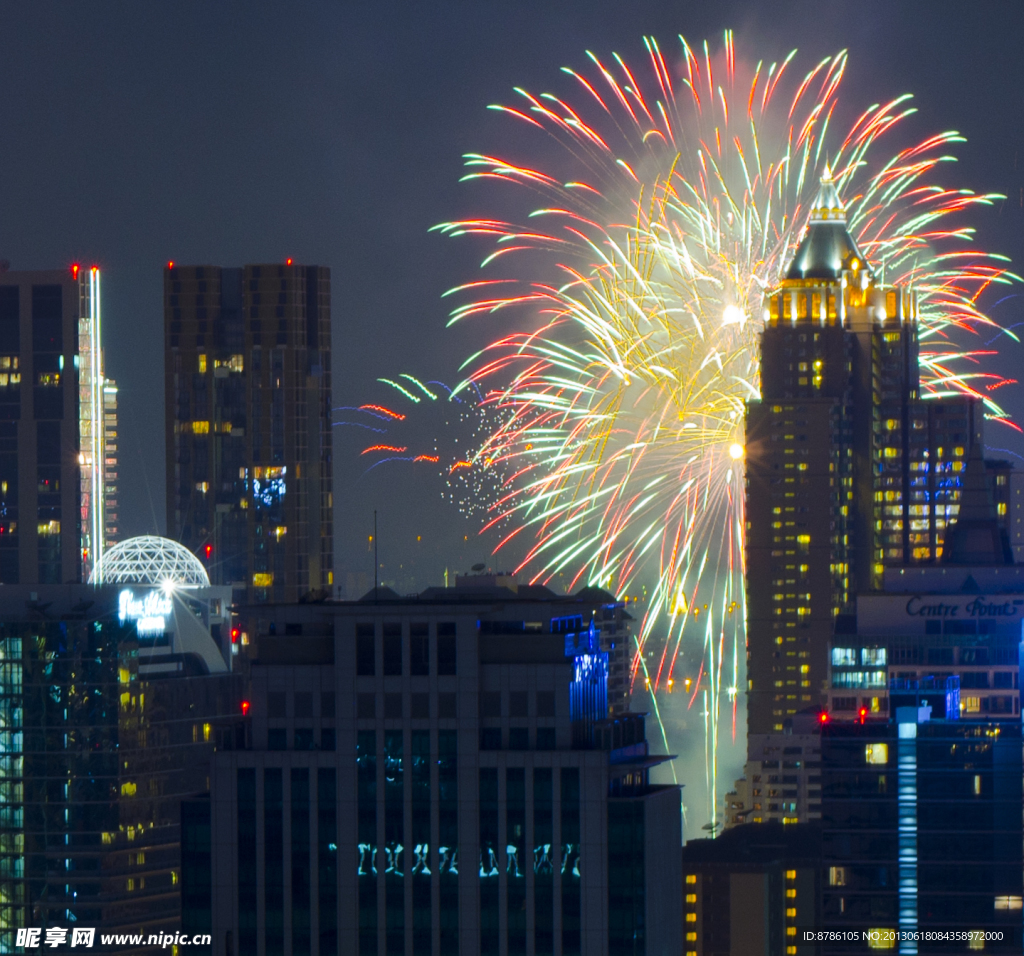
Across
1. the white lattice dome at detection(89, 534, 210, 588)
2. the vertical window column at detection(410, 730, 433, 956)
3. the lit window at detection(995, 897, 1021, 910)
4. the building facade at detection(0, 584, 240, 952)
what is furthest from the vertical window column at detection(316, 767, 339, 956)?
the white lattice dome at detection(89, 534, 210, 588)

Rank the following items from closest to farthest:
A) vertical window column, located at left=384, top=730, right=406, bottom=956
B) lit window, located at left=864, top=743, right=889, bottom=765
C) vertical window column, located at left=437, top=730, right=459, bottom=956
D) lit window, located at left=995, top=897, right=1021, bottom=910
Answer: vertical window column, located at left=437, top=730, right=459, bottom=956 < vertical window column, located at left=384, top=730, right=406, bottom=956 < lit window, located at left=995, top=897, right=1021, bottom=910 < lit window, located at left=864, top=743, right=889, bottom=765

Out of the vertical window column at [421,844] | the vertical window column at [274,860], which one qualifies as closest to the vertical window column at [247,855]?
the vertical window column at [274,860]

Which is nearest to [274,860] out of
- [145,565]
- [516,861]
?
[516,861]

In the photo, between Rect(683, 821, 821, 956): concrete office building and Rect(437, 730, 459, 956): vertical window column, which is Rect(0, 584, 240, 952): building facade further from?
Rect(437, 730, 459, 956): vertical window column

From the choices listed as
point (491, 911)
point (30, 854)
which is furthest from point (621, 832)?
point (30, 854)

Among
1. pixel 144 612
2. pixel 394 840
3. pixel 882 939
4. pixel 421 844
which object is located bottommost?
pixel 882 939

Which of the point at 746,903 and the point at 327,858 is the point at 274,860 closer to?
the point at 327,858
